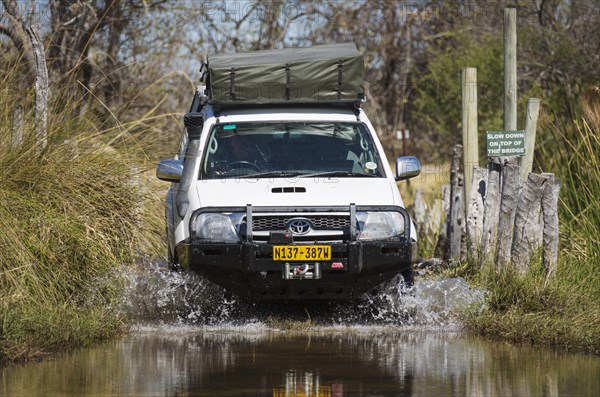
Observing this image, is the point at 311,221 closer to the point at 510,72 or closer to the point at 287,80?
the point at 287,80

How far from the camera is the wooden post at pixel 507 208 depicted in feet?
34.7

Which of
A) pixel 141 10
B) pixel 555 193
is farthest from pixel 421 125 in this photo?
pixel 555 193

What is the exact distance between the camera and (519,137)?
37.6 feet

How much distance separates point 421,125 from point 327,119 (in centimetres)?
1913

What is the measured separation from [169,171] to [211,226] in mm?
824

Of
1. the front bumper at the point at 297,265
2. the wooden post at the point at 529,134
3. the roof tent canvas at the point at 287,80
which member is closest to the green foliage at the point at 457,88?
the wooden post at the point at 529,134

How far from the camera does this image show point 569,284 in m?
10.1

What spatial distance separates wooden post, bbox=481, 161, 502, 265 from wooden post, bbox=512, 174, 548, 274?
73cm

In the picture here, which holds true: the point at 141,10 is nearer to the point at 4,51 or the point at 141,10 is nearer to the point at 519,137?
the point at 4,51

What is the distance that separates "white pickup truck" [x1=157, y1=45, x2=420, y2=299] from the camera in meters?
9.55

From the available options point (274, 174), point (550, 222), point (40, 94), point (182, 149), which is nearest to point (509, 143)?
point (550, 222)

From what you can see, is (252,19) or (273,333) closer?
(273,333)

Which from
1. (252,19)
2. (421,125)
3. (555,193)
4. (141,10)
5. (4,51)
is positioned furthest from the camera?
(421,125)

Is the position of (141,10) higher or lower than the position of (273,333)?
higher
